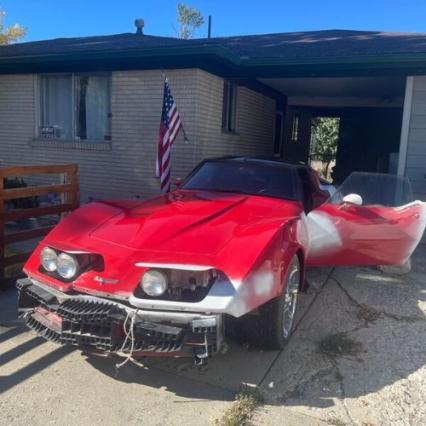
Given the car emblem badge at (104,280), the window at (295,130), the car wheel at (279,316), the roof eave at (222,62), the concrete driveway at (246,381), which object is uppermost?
the roof eave at (222,62)

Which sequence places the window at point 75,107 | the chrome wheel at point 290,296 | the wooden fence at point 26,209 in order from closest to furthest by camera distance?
the chrome wheel at point 290,296, the wooden fence at point 26,209, the window at point 75,107

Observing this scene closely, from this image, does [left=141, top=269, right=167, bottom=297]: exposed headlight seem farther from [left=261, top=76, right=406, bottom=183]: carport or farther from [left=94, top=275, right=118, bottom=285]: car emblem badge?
[left=261, top=76, right=406, bottom=183]: carport

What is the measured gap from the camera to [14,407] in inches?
112

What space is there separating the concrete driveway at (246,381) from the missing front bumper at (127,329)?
343 millimetres

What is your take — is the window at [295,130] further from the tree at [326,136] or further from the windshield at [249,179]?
the tree at [326,136]

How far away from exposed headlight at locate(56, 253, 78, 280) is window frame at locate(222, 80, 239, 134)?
7.18 meters

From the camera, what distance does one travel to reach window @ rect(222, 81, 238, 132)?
10031 millimetres

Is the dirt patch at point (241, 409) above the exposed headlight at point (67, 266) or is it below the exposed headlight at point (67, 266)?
below

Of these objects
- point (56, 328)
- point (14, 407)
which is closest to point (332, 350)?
point (56, 328)

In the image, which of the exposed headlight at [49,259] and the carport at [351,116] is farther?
the carport at [351,116]

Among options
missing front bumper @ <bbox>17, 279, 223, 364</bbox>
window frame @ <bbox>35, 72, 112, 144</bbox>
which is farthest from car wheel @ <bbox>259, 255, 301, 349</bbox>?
window frame @ <bbox>35, 72, 112, 144</bbox>

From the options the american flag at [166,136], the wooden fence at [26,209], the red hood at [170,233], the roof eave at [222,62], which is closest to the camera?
the red hood at [170,233]

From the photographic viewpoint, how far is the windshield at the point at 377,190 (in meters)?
4.96

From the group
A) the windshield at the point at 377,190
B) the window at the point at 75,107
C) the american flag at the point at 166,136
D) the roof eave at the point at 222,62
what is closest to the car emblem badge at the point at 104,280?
the windshield at the point at 377,190
